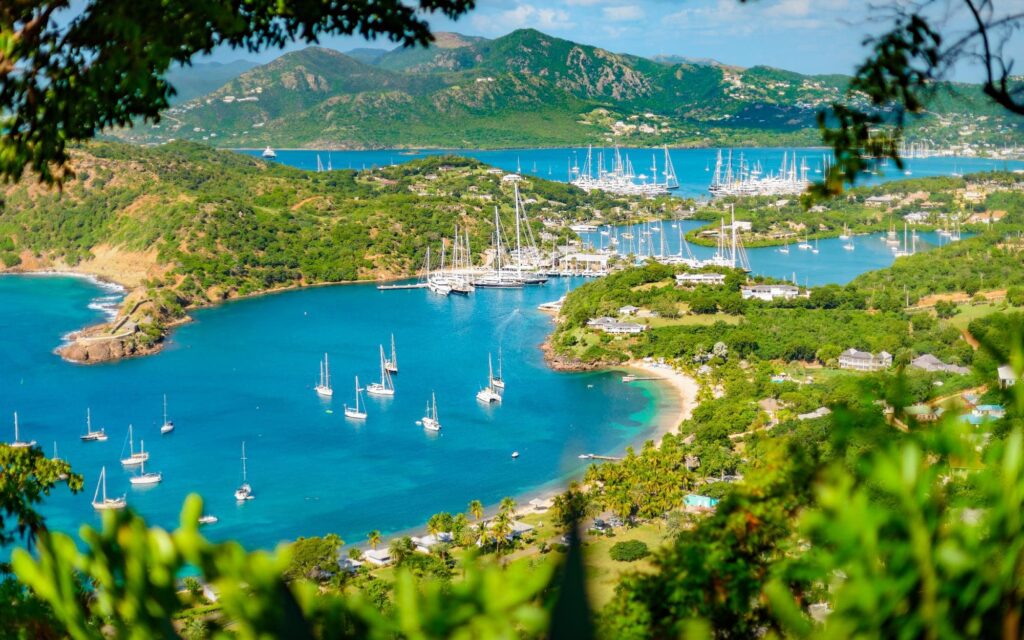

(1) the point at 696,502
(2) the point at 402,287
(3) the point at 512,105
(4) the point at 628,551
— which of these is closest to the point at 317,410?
(1) the point at 696,502

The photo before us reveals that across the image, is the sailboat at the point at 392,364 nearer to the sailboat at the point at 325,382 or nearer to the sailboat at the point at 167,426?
the sailboat at the point at 325,382

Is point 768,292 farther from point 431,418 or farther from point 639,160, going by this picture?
point 639,160

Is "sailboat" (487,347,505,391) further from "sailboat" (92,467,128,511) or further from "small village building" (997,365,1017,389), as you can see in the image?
"small village building" (997,365,1017,389)

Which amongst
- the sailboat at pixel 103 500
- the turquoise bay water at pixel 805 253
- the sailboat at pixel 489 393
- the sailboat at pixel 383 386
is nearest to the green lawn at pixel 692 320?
the sailboat at pixel 489 393

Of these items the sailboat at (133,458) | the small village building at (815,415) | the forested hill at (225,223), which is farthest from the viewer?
the forested hill at (225,223)

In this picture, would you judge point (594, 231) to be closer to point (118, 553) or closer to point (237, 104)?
point (118, 553)
